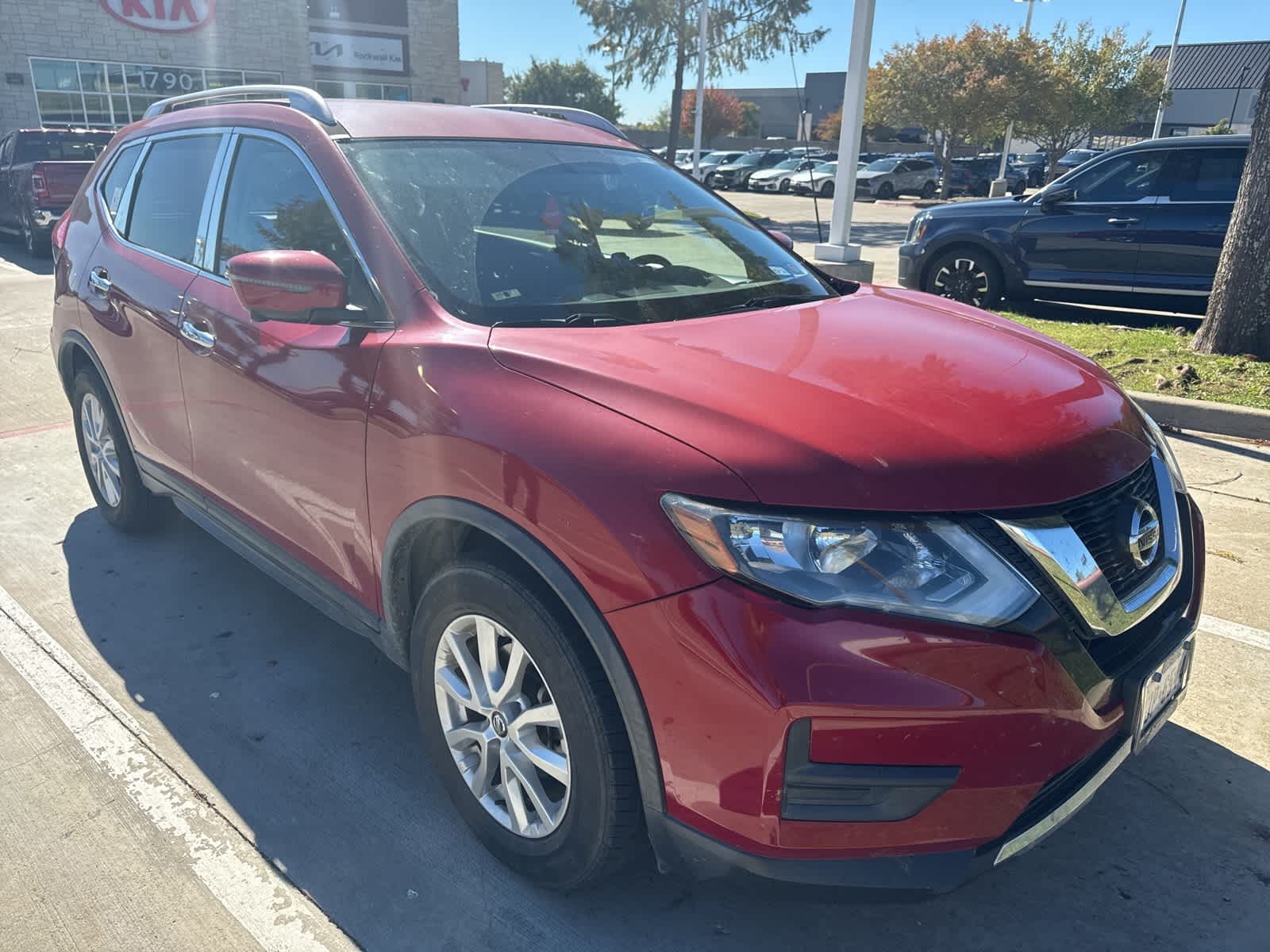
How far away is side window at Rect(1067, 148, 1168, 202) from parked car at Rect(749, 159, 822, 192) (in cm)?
2679

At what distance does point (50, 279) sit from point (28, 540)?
1015 centimetres

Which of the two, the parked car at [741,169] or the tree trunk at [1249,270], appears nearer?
the tree trunk at [1249,270]

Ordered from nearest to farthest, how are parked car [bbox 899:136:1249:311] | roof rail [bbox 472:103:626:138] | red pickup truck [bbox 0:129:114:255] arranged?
roof rail [bbox 472:103:626:138]
parked car [bbox 899:136:1249:311]
red pickup truck [bbox 0:129:114:255]

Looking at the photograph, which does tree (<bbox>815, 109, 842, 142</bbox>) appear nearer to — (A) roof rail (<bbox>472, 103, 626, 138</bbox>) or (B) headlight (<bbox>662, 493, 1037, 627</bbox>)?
(A) roof rail (<bbox>472, 103, 626, 138</bbox>)

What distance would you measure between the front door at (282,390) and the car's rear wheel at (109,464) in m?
0.94

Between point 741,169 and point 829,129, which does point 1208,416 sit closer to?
point 741,169

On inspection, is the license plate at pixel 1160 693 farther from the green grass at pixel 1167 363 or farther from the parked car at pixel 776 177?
the parked car at pixel 776 177

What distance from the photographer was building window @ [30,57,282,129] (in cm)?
2556

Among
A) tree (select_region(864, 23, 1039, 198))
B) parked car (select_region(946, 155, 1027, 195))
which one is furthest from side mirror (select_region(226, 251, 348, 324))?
parked car (select_region(946, 155, 1027, 195))

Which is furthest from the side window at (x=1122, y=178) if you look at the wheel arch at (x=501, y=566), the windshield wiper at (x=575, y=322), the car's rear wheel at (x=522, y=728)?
the car's rear wheel at (x=522, y=728)

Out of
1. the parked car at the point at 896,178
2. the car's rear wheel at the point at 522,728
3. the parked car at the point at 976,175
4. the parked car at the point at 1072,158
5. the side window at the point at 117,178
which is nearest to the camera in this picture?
the car's rear wheel at the point at 522,728

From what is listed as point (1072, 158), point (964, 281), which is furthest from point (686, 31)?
point (964, 281)

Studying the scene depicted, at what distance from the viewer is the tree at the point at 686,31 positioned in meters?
35.0

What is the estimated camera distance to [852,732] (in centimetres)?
172
